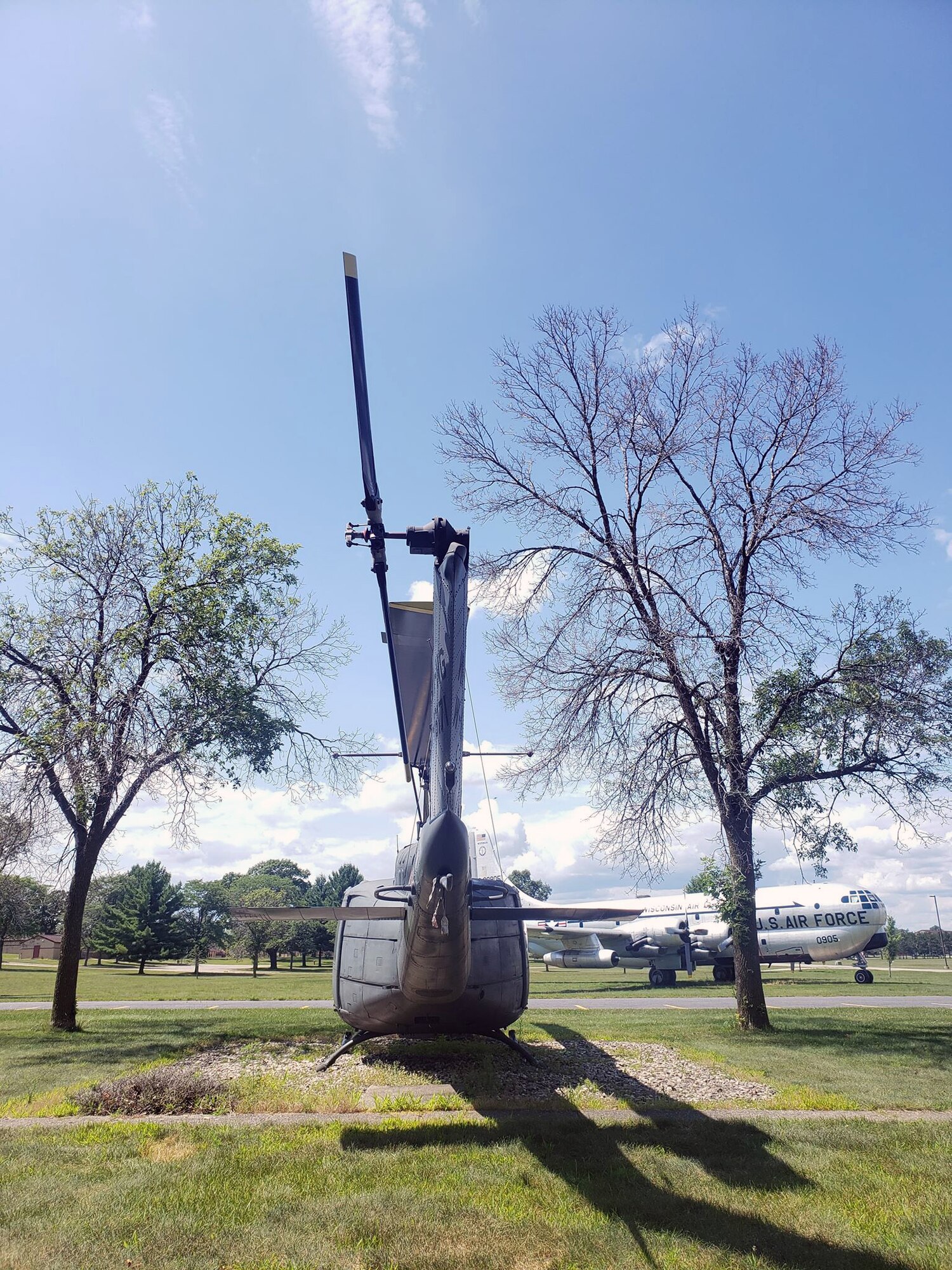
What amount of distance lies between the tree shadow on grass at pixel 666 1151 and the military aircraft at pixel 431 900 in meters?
1.24

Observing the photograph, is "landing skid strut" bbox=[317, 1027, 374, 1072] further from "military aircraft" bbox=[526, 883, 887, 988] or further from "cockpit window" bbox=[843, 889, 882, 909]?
"cockpit window" bbox=[843, 889, 882, 909]

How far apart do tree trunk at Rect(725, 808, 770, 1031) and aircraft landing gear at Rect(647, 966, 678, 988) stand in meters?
21.1

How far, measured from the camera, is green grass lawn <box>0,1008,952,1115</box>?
8.94 metres

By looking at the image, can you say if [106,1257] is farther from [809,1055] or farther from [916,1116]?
[809,1055]

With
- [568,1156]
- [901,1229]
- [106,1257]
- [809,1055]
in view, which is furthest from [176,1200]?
[809,1055]

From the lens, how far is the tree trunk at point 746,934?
47.2ft

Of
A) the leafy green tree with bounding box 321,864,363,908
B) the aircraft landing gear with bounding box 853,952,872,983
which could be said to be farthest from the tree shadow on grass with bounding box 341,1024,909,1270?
the leafy green tree with bounding box 321,864,363,908

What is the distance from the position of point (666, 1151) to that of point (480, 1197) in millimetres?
2018

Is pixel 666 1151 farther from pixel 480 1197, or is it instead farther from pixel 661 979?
pixel 661 979

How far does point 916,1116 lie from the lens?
7793 millimetres

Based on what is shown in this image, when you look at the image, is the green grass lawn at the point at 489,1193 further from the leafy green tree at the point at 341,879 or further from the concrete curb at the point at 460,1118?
the leafy green tree at the point at 341,879

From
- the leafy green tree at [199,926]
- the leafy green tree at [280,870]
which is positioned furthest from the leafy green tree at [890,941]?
the leafy green tree at [280,870]

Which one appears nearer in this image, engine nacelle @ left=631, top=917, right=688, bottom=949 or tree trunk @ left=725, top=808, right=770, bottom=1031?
tree trunk @ left=725, top=808, right=770, bottom=1031

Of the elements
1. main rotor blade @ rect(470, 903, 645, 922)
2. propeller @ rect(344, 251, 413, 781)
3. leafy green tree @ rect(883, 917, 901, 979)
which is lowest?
leafy green tree @ rect(883, 917, 901, 979)
